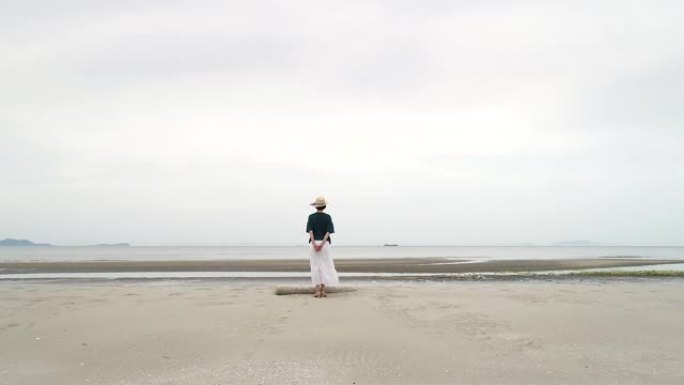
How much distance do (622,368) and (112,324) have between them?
21.5 feet

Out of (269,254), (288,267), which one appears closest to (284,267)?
(288,267)

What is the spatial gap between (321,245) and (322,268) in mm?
489

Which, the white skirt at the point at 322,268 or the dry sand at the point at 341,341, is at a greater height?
the white skirt at the point at 322,268

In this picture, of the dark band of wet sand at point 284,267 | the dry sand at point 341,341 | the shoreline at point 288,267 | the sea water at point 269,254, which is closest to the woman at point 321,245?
the dry sand at point 341,341

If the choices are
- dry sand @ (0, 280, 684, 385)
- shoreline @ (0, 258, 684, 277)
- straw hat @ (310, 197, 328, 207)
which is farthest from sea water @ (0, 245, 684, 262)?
dry sand @ (0, 280, 684, 385)

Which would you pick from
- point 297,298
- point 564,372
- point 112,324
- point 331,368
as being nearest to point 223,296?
point 297,298

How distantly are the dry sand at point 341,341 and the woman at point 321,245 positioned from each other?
92 centimetres

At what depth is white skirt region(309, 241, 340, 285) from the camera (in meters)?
9.63

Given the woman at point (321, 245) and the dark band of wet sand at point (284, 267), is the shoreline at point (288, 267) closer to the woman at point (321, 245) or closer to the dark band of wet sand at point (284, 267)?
the dark band of wet sand at point (284, 267)

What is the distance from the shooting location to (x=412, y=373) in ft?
15.0

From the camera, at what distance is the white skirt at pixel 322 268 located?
9.63 metres

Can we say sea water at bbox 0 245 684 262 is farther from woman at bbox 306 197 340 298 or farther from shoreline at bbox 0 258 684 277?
woman at bbox 306 197 340 298

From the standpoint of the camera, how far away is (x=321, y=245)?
9.80 meters

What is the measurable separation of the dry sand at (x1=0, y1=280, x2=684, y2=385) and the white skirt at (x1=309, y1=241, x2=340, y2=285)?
0.82 metres
